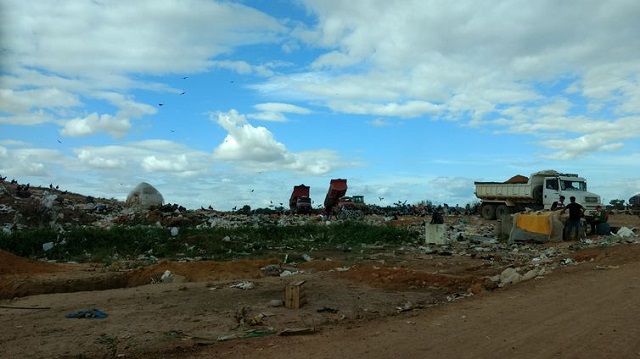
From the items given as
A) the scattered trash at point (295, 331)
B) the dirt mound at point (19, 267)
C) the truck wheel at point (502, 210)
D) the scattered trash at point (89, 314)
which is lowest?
the scattered trash at point (295, 331)

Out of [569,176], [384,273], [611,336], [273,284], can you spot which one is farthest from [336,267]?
[569,176]

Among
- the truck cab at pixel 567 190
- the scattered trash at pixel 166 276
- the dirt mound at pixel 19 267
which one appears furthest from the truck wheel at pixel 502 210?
the dirt mound at pixel 19 267

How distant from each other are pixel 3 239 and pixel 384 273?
1134cm

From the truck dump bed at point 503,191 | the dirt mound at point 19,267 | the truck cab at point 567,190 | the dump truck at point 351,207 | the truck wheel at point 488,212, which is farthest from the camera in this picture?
the dump truck at point 351,207

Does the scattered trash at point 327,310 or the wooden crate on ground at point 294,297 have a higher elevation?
the wooden crate on ground at point 294,297

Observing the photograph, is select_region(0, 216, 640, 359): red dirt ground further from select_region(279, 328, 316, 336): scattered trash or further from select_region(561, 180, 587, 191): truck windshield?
select_region(561, 180, 587, 191): truck windshield

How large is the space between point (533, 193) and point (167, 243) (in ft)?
57.4

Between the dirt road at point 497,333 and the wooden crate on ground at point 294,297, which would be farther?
the wooden crate on ground at point 294,297

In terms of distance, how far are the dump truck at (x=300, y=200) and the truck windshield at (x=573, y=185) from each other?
19868 millimetres

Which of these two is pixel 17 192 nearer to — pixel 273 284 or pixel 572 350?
pixel 273 284

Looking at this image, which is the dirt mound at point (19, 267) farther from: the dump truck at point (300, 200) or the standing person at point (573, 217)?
the dump truck at point (300, 200)

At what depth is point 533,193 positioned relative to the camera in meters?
25.5

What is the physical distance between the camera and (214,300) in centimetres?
795

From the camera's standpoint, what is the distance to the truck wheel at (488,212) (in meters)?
28.2
